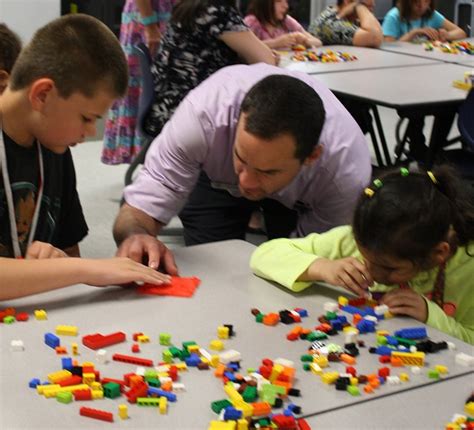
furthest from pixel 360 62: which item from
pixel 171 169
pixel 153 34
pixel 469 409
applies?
pixel 469 409

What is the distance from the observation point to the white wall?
253 inches

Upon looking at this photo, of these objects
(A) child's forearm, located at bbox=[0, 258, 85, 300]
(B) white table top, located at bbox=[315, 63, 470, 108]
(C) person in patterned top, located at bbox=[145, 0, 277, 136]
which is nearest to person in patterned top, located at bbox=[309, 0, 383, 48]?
(B) white table top, located at bbox=[315, 63, 470, 108]

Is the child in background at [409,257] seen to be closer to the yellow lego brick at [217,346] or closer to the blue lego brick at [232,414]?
the yellow lego brick at [217,346]

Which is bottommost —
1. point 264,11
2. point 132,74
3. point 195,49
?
point 132,74

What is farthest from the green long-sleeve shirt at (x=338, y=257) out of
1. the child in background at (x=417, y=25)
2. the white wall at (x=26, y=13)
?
→ the white wall at (x=26, y=13)

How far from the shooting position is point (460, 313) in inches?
73.3

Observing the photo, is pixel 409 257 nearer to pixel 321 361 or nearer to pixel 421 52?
pixel 321 361

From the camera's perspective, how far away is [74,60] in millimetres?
1943

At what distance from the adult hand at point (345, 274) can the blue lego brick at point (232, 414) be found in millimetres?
560

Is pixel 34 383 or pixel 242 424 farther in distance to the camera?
pixel 34 383

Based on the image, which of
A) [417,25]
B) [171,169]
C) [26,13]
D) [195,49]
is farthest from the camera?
[26,13]

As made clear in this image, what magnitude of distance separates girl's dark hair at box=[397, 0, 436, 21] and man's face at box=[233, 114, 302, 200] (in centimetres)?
404

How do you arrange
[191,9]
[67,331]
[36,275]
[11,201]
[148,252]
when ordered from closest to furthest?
[67,331], [36,275], [148,252], [11,201], [191,9]

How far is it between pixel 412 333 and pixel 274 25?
388 centimetres
